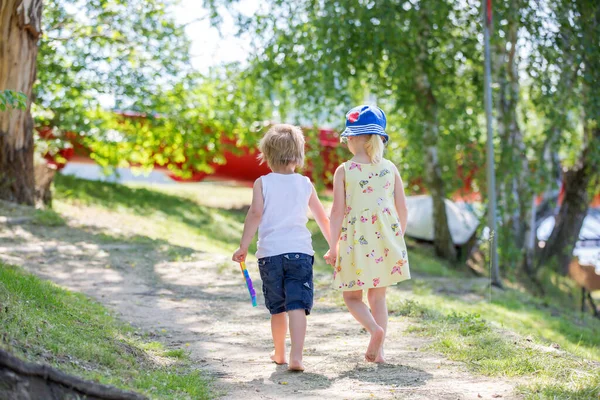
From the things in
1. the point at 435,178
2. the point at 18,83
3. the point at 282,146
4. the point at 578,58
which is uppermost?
the point at 578,58

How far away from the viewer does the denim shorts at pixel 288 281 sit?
15.1ft

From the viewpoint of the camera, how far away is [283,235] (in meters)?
4.70

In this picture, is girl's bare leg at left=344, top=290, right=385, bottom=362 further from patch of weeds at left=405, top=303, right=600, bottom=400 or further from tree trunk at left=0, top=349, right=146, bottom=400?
tree trunk at left=0, top=349, right=146, bottom=400

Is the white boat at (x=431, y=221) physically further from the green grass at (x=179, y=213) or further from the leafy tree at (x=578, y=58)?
the leafy tree at (x=578, y=58)

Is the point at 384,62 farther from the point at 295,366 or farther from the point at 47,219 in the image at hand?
the point at 295,366

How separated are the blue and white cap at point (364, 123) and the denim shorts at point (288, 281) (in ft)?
2.65

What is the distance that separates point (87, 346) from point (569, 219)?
1184 cm

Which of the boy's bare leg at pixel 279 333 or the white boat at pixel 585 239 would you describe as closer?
the boy's bare leg at pixel 279 333

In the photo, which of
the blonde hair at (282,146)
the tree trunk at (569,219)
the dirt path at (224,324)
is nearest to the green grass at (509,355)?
the dirt path at (224,324)

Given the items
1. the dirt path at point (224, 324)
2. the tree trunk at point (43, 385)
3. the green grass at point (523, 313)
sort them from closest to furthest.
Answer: the tree trunk at point (43, 385)
the dirt path at point (224, 324)
the green grass at point (523, 313)

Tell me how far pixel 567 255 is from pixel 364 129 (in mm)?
10655

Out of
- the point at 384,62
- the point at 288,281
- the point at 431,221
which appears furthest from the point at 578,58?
the point at 288,281

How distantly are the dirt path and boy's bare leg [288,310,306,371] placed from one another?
0.22 feet

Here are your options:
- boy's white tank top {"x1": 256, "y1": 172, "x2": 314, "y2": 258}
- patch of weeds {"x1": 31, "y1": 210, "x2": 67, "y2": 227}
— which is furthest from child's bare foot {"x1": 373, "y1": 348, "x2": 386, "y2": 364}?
patch of weeds {"x1": 31, "y1": 210, "x2": 67, "y2": 227}
